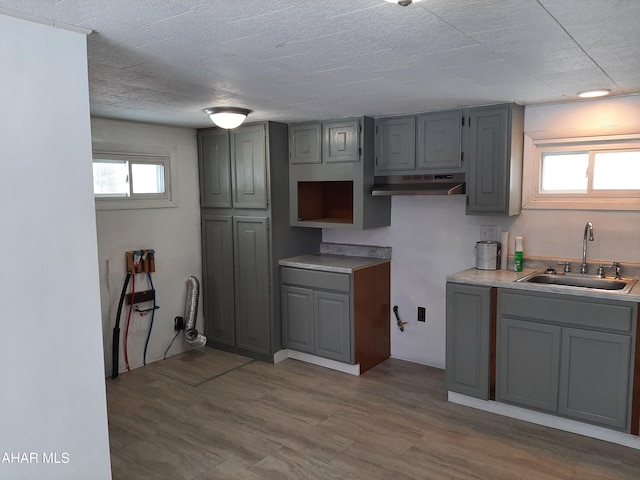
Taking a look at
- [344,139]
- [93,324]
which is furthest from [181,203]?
[93,324]

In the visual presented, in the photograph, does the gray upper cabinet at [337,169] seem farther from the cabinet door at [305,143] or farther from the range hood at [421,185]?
the range hood at [421,185]

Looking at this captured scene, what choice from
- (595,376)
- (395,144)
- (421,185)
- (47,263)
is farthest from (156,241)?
(595,376)

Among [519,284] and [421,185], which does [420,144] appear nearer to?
[421,185]

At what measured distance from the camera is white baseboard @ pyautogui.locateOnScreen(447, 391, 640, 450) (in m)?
2.96

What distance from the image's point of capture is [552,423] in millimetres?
3191

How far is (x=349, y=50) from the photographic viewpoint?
2105 millimetres

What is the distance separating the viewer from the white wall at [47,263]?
66.0 inches

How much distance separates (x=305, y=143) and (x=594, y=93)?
7.26 feet

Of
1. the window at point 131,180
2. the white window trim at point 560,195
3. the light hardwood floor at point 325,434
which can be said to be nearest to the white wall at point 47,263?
the light hardwood floor at point 325,434

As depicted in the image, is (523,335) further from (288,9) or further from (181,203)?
(181,203)

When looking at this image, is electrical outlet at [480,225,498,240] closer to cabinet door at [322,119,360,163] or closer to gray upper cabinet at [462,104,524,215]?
gray upper cabinet at [462,104,524,215]

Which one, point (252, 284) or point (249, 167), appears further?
point (252, 284)

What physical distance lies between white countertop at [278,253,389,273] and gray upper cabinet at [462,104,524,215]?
1.03 metres

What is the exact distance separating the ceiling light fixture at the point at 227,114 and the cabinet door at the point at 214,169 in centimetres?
90
